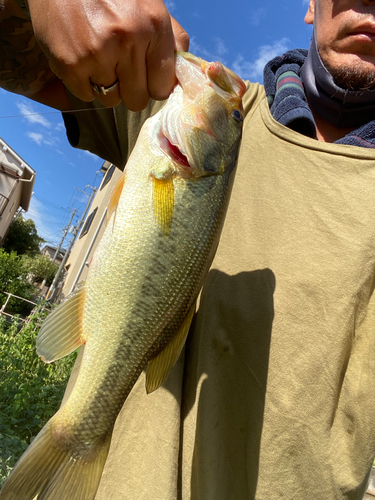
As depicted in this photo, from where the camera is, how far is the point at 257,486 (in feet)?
5.02

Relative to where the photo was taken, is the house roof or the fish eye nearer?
the fish eye

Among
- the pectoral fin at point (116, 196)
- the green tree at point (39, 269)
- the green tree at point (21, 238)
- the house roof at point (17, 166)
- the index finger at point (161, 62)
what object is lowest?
the pectoral fin at point (116, 196)

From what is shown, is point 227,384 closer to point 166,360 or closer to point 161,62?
point 166,360

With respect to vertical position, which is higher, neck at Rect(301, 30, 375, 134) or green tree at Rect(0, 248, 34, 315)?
neck at Rect(301, 30, 375, 134)

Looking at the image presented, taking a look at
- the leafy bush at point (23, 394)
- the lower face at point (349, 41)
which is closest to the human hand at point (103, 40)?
the lower face at point (349, 41)

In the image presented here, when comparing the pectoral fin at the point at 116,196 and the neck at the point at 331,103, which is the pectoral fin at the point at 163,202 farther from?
the neck at the point at 331,103

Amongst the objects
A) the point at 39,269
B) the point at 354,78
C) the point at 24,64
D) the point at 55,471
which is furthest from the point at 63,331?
the point at 39,269

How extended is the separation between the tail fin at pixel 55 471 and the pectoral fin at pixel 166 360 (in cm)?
31

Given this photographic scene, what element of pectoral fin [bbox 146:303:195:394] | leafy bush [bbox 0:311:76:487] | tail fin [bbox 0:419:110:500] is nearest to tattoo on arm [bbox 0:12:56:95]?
pectoral fin [bbox 146:303:195:394]

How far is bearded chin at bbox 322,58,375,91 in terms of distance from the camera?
2.14m

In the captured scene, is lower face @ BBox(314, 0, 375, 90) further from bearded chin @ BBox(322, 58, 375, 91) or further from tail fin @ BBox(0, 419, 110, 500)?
tail fin @ BBox(0, 419, 110, 500)

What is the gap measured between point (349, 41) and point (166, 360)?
2.20 meters

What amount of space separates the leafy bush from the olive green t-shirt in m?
2.13

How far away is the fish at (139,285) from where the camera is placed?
1397 millimetres
